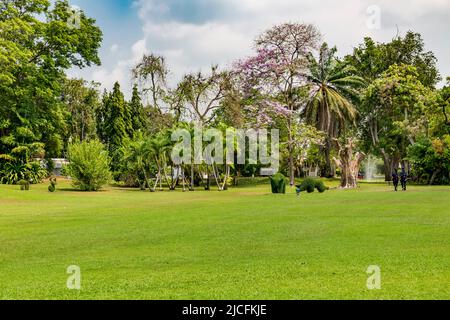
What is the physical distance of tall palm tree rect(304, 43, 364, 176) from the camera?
59.4 metres

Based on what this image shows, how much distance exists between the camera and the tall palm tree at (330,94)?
5941 cm

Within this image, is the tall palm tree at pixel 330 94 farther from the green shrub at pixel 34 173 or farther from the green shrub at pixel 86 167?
the green shrub at pixel 34 173

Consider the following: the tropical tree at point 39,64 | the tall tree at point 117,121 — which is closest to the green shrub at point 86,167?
the tropical tree at point 39,64

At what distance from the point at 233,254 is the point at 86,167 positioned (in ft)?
120

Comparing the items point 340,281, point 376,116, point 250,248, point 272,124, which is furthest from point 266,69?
point 340,281

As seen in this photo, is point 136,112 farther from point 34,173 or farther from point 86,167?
point 86,167

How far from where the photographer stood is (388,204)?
941 inches

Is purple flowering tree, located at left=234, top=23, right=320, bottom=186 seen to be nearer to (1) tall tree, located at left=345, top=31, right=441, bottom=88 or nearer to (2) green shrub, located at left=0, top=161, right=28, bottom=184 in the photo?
(1) tall tree, located at left=345, top=31, right=441, bottom=88

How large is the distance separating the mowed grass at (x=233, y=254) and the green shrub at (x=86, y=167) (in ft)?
83.0

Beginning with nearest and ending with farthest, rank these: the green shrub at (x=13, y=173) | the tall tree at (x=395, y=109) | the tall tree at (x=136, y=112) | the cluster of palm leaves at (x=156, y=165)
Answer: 1. the cluster of palm leaves at (x=156, y=165)
2. the green shrub at (x=13, y=173)
3. the tall tree at (x=395, y=109)
4. the tall tree at (x=136, y=112)

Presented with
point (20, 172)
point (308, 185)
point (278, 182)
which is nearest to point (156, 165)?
point (20, 172)

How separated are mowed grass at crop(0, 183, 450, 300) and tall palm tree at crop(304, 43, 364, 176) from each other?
1531 inches

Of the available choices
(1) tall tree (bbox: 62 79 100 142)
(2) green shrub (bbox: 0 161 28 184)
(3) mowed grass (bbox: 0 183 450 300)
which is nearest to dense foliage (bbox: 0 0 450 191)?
(2) green shrub (bbox: 0 161 28 184)
